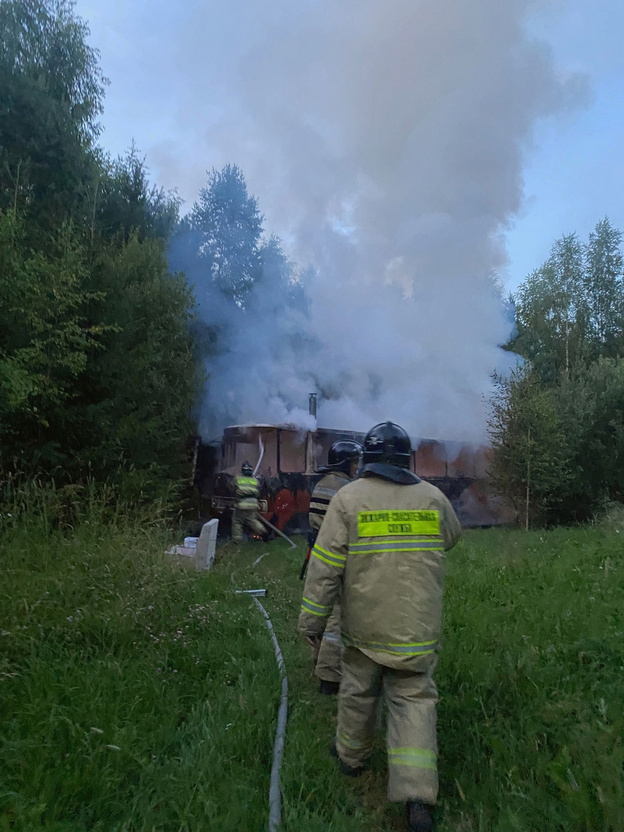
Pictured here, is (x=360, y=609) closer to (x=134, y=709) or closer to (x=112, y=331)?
(x=134, y=709)

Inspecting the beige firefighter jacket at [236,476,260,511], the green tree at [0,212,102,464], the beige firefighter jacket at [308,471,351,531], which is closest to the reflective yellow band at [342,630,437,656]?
the beige firefighter jacket at [308,471,351,531]

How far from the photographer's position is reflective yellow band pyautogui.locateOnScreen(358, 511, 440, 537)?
2631mm

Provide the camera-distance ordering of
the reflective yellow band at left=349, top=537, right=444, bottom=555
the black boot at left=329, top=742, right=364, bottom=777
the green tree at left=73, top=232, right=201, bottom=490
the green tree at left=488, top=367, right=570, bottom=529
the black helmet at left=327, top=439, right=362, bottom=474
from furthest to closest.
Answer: the green tree at left=488, top=367, right=570, bottom=529 → the green tree at left=73, top=232, right=201, bottom=490 → the black helmet at left=327, top=439, right=362, bottom=474 → the black boot at left=329, top=742, right=364, bottom=777 → the reflective yellow band at left=349, top=537, right=444, bottom=555

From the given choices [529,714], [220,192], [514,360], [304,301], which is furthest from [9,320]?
[220,192]

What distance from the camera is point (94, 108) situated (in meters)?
14.1

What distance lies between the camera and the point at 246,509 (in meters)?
10.9

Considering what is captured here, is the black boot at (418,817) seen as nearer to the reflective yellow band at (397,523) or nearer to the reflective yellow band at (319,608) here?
the reflective yellow band at (319,608)

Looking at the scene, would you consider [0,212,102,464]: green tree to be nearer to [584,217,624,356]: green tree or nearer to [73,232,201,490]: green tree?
[73,232,201,490]: green tree

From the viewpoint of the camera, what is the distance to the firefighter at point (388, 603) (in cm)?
249

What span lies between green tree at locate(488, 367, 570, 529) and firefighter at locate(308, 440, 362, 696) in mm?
10878

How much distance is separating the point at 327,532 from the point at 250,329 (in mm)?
19029

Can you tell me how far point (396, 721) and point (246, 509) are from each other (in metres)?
8.53

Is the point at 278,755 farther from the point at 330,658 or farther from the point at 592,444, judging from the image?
the point at 592,444

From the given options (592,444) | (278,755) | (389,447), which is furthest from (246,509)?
(592,444)
